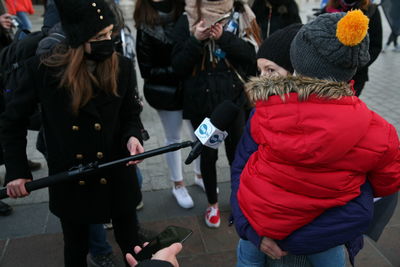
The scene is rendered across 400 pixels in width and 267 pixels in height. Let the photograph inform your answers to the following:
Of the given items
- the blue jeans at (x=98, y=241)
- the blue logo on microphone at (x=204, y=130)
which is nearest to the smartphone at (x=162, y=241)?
the blue logo on microphone at (x=204, y=130)

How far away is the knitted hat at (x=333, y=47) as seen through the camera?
1.17 m

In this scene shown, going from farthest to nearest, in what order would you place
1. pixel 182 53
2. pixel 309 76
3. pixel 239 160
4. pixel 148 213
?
pixel 148 213, pixel 182 53, pixel 239 160, pixel 309 76

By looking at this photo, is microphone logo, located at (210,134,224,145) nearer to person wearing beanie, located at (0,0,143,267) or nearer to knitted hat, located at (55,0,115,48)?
person wearing beanie, located at (0,0,143,267)

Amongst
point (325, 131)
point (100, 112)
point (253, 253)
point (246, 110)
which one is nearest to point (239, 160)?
point (253, 253)

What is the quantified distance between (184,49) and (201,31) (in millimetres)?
187

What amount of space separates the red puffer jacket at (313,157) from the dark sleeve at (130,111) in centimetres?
84

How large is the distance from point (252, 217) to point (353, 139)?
52 centimetres

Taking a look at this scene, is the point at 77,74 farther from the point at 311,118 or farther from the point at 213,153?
the point at 213,153

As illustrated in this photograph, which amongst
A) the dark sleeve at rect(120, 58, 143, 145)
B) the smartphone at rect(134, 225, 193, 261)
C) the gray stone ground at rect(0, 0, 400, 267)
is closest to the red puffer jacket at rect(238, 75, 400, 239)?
the smartphone at rect(134, 225, 193, 261)

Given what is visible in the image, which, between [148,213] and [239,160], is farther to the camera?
[148,213]

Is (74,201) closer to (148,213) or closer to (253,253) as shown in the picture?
(253,253)

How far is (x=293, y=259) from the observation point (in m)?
1.65

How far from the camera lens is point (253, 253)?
5.65 ft

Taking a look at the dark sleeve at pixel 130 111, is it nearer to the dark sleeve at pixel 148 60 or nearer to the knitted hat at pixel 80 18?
the knitted hat at pixel 80 18
